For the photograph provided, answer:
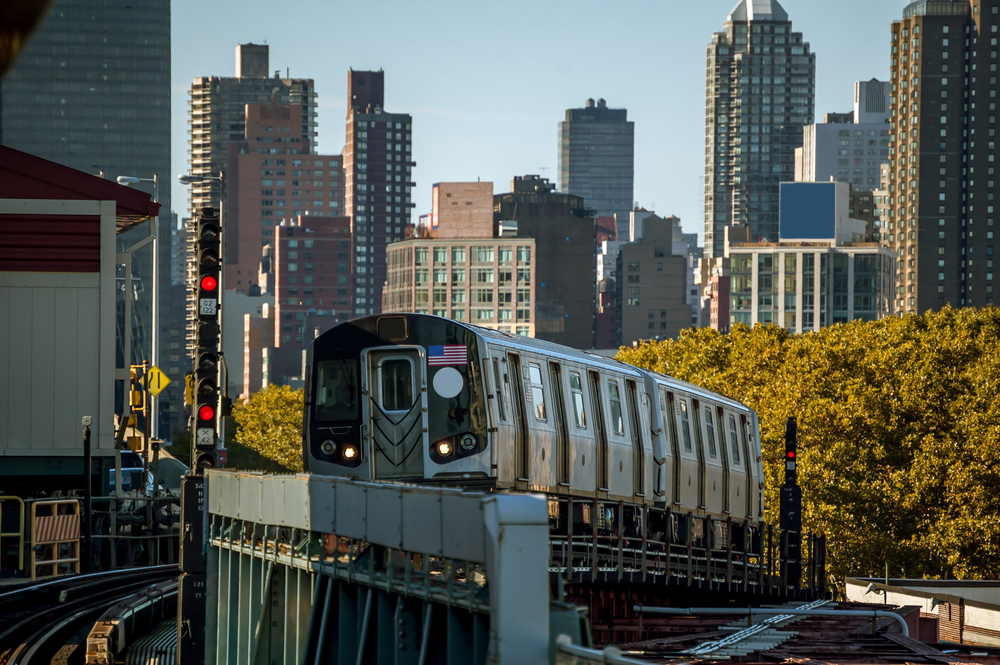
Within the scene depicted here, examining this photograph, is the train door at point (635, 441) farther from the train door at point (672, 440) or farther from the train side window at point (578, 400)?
the train side window at point (578, 400)

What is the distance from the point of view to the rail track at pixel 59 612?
59.1 feet

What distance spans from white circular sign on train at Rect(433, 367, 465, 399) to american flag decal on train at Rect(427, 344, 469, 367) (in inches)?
4.3

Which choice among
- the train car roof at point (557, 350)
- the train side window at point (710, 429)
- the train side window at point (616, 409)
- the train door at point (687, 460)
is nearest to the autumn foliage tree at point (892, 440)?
the train side window at point (710, 429)

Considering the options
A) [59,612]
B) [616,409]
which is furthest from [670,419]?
[59,612]

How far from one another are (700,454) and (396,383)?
8.49 meters

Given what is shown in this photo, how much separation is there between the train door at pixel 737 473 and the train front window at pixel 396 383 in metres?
10.5

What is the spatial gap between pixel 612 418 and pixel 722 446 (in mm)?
5858

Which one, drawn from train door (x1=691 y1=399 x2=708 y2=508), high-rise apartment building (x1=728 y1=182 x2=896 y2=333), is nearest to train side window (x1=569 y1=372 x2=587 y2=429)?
train door (x1=691 y1=399 x2=708 y2=508)

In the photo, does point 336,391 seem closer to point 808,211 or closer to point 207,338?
point 207,338

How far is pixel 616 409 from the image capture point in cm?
2302

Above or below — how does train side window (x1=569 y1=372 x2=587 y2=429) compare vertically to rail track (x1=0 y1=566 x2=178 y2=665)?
above

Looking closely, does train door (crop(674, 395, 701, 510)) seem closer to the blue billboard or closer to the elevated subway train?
the elevated subway train

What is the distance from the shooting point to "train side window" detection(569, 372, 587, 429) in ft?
71.2

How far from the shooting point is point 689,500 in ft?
84.1
